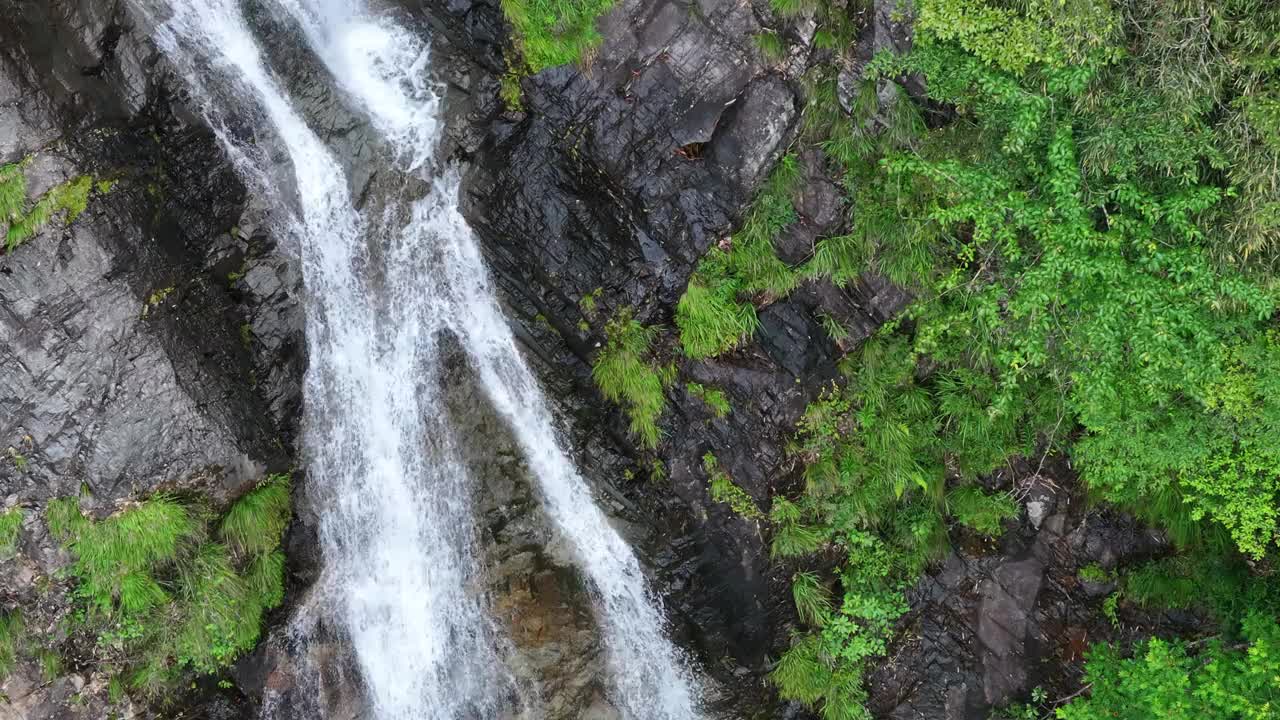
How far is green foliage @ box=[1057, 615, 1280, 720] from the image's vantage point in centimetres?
648

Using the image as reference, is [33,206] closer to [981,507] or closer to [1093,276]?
[1093,276]

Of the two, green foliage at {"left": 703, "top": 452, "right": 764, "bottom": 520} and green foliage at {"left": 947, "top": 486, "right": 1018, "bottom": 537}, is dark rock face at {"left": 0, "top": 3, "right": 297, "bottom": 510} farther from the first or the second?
green foliage at {"left": 947, "top": 486, "right": 1018, "bottom": 537}

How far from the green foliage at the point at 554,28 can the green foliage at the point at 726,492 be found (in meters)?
5.24

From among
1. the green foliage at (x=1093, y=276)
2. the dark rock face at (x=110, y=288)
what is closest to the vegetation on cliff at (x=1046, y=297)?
the green foliage at (x=1093, y=276)

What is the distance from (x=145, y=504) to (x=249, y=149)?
4.41 metres

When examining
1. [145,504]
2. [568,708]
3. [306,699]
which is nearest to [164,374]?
[145,504]

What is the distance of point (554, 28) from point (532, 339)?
3.75m

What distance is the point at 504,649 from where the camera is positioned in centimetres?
895

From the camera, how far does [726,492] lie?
8.93 meters

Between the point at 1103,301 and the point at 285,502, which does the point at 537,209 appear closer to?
the point at 285,502

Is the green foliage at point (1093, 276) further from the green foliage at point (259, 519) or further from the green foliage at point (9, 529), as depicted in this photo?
the green foliage at point (9, 529)

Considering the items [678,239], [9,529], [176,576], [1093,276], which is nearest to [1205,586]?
[1093,276]

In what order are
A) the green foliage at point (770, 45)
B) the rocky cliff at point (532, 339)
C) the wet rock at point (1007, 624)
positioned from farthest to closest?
1. the wet rock at point (1007, 624)
2. the rocky cliff at point (532, 339)
3. the green foliage at point (770, 45)

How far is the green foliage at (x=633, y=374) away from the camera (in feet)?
28.6
